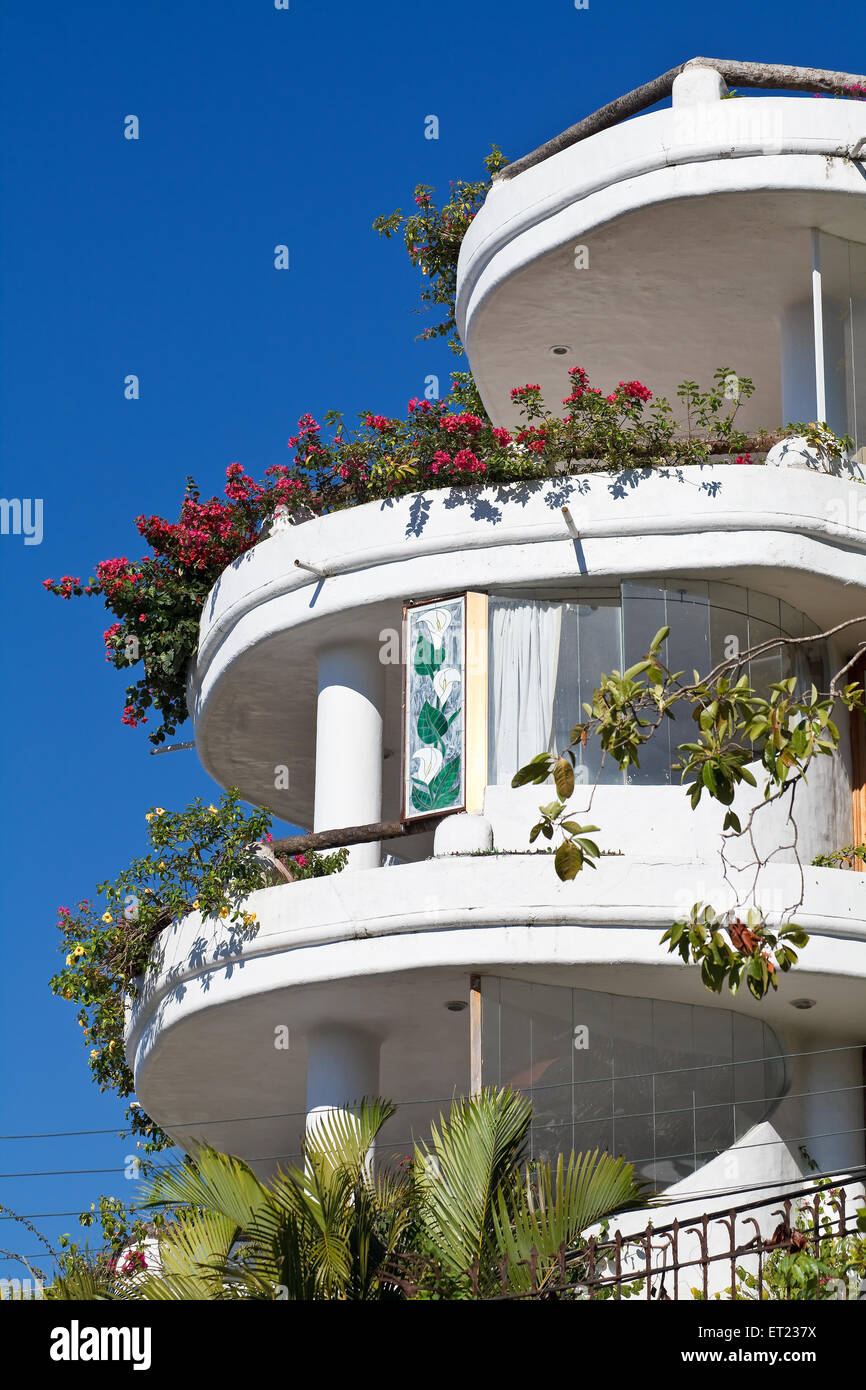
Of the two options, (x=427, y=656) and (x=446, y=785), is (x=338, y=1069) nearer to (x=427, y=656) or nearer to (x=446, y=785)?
(x=446, y=785)

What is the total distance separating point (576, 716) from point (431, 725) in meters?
1.25

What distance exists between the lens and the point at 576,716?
1827cm

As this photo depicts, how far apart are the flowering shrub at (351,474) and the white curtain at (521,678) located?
3.87 ft

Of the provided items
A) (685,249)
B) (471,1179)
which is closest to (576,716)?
(685,249)

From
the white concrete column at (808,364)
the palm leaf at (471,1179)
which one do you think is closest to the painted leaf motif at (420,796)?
the palm leaf at (471,1179)

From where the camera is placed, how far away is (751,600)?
18.5 m

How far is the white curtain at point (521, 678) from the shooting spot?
60.2 feet

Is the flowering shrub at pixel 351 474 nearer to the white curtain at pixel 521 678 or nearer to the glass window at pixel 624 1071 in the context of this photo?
the white curtain at pixel 521 678

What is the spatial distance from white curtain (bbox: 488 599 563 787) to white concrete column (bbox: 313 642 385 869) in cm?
180

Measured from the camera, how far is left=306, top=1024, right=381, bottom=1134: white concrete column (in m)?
18.4

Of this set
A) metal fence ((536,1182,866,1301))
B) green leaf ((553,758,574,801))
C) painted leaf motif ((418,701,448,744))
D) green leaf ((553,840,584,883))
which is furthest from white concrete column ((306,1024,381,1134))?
green leaf ((553,758,574,801))

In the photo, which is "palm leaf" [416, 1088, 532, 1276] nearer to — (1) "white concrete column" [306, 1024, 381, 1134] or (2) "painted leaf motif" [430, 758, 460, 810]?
(1) "white concrete column" [306, 1024, 381, 1134]
